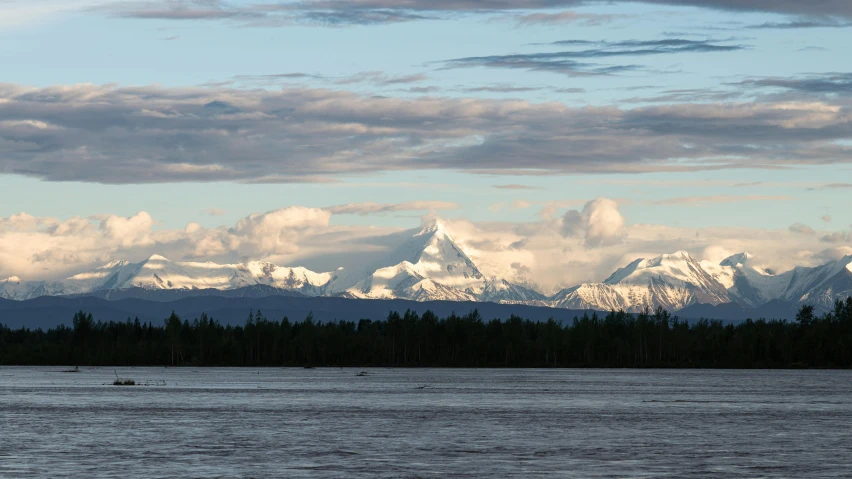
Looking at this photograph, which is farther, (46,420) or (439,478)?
(46,420)

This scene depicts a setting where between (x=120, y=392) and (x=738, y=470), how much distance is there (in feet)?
339

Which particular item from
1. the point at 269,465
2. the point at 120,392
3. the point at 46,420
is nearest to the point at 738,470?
the point at 269,465

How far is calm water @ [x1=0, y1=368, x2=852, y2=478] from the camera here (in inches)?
2504

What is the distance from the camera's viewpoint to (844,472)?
62.2 meters

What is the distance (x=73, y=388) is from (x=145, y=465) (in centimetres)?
10718

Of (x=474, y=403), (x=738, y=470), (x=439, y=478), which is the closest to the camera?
(x=439, y=478)

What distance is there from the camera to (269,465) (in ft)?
213

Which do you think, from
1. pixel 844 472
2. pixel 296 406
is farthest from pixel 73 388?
pixel 844 472

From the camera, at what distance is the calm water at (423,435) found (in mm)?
63594

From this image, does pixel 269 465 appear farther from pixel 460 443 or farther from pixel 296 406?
pixel 296 406

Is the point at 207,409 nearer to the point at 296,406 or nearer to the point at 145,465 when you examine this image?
the point at 296,406

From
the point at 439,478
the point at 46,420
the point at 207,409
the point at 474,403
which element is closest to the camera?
the point at 439,478

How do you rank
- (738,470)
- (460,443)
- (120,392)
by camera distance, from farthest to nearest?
1. (120,392)
2. (460,443)
3. (738,470)

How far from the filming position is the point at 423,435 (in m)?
83.2
